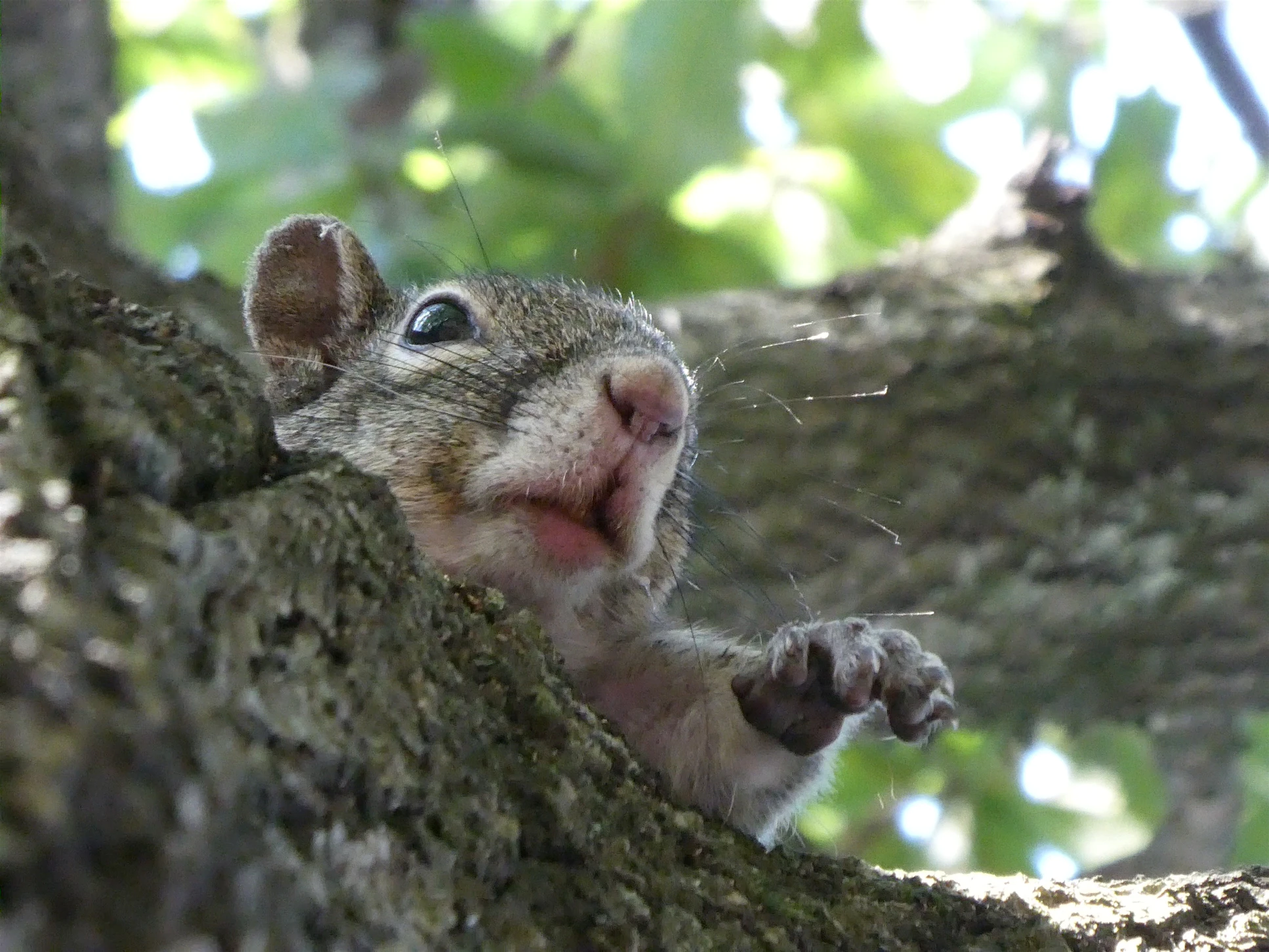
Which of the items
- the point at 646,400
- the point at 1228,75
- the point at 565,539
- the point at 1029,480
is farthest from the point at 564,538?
the point at 1228,75

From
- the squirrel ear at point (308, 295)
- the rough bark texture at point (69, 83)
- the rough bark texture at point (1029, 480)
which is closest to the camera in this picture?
the squirrel ear at point (308, 295)

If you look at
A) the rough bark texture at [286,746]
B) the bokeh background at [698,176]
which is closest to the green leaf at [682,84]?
the bokeh background at [698,176]

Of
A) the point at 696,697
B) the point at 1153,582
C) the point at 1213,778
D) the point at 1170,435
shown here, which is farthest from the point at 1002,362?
the point at 696,697

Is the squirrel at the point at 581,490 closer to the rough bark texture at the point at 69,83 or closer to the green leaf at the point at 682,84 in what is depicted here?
the green leaf at the point at 682,84

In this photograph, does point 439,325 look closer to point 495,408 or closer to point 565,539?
point 495,408

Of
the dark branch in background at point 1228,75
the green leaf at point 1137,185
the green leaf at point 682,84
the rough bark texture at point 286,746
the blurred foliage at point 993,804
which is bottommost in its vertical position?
the rough bark texture at point 286,746

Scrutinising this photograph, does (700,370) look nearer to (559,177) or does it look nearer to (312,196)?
(559,177)
